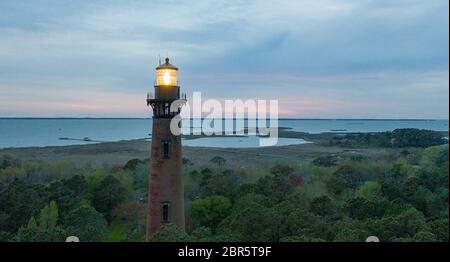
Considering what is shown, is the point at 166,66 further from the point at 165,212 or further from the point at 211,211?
the point at 211,211

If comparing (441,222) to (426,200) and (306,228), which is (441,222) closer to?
(306,228)

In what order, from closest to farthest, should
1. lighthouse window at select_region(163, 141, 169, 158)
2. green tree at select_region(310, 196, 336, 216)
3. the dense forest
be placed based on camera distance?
the dense forest, lighthouse window at select_region(163, 141, 169, 158), green tree at select_region(310, 196, 336, 216)

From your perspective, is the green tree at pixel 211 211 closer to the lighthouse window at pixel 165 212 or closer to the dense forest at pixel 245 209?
the dense forest at pixel 245 209

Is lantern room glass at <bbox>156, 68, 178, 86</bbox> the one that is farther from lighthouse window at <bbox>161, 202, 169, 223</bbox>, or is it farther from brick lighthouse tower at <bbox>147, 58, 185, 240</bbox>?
lighthouse window at <bbox>161, 202, 169, 223</bbox>

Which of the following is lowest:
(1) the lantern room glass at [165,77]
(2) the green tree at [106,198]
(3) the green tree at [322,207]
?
(2) the green tree at [106,198]

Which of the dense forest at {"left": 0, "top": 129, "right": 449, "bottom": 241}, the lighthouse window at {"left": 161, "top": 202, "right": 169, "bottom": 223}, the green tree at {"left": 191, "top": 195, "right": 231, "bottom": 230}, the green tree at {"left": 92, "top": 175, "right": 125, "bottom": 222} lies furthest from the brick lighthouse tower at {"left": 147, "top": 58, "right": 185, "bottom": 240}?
the green tree at {"left": 92, "top": 175, "right": 125, "bottom": 222}

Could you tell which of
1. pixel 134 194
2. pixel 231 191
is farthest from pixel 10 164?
pixel 231 191

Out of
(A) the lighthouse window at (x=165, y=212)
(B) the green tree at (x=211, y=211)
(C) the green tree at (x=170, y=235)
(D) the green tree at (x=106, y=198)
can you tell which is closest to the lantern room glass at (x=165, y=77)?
(A) the lighthouse window at (x=165, y=212)
